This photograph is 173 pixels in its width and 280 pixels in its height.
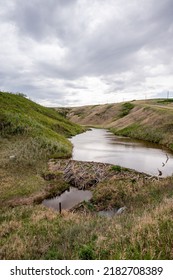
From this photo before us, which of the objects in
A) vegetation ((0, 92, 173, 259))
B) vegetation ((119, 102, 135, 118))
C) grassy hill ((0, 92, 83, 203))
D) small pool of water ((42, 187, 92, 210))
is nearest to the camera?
vegetation ((0, 92, 173, 259))

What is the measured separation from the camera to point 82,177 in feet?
71.4

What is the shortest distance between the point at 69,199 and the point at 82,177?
379cm

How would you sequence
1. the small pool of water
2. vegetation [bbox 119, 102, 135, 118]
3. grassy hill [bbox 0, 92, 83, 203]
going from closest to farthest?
the small pool of water, grassy hill [bbox 0, 92, 83, 203], vegetation [bbox 119, 102, 135, 118]

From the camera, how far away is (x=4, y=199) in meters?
17.0

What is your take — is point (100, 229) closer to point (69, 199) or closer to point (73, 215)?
point (73, 215)

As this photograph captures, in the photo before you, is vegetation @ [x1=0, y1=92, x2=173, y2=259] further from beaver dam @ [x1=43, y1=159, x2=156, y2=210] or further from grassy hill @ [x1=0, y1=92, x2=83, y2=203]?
beaver dam @ [x1=43, y1=159, x2=156, y2=210]

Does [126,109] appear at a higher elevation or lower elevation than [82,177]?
higher

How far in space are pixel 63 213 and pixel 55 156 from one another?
17884 millimetres

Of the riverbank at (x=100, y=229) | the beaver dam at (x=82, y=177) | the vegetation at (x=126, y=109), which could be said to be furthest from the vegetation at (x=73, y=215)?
the vegetation at (x=126, y=109)

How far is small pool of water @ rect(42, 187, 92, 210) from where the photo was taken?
1710 cm

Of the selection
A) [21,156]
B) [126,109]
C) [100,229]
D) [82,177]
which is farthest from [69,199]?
[126,109]

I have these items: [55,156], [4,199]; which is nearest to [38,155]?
[55,156]

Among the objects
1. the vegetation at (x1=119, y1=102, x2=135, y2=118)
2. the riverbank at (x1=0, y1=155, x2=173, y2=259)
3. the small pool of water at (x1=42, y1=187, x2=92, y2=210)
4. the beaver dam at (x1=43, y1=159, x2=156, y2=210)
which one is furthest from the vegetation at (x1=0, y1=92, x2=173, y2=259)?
the vegetation at (x1=119, y1=102, x2=135, y2=118)
